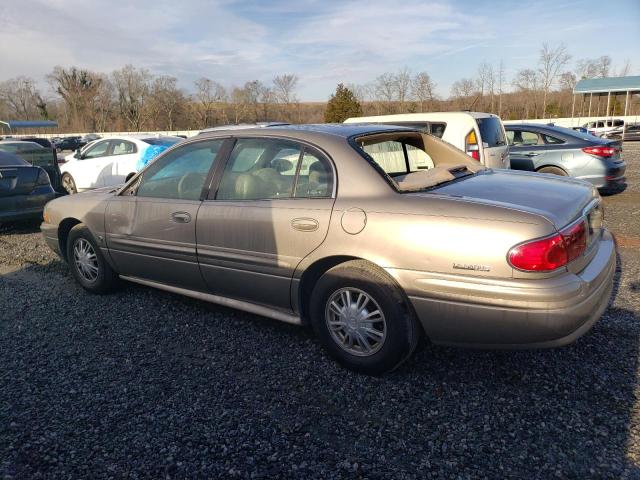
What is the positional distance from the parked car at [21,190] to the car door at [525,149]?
849cm

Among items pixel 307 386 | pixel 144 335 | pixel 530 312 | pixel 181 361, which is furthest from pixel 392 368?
pixel 144 335

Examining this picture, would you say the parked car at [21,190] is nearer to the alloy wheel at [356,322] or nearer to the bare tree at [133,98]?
the alloy wheel at [356,322]

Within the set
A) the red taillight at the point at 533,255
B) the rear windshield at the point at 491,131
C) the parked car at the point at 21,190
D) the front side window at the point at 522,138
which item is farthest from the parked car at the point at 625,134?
the red taillight at the point at 533,255

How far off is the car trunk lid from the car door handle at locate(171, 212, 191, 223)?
5.04 metres

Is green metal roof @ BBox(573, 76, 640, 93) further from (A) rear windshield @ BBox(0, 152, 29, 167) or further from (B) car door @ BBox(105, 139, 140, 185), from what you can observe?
(A) rear windshield @ BBox(0, 152, 29, 167)

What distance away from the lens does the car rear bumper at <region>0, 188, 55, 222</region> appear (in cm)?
724

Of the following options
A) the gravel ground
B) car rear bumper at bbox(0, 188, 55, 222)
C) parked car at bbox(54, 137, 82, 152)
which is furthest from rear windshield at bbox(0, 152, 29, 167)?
parked car at bbox(54, 137, 82, 152)

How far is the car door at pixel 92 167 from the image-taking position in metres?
11.0

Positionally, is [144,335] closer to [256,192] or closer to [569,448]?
[256,192]

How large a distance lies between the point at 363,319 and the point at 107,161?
9.78m

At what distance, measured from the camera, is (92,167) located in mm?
11188

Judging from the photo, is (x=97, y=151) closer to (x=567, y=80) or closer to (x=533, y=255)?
(x=533, y=255)

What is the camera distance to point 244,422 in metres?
2.61

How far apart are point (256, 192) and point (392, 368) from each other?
4.98 ft
